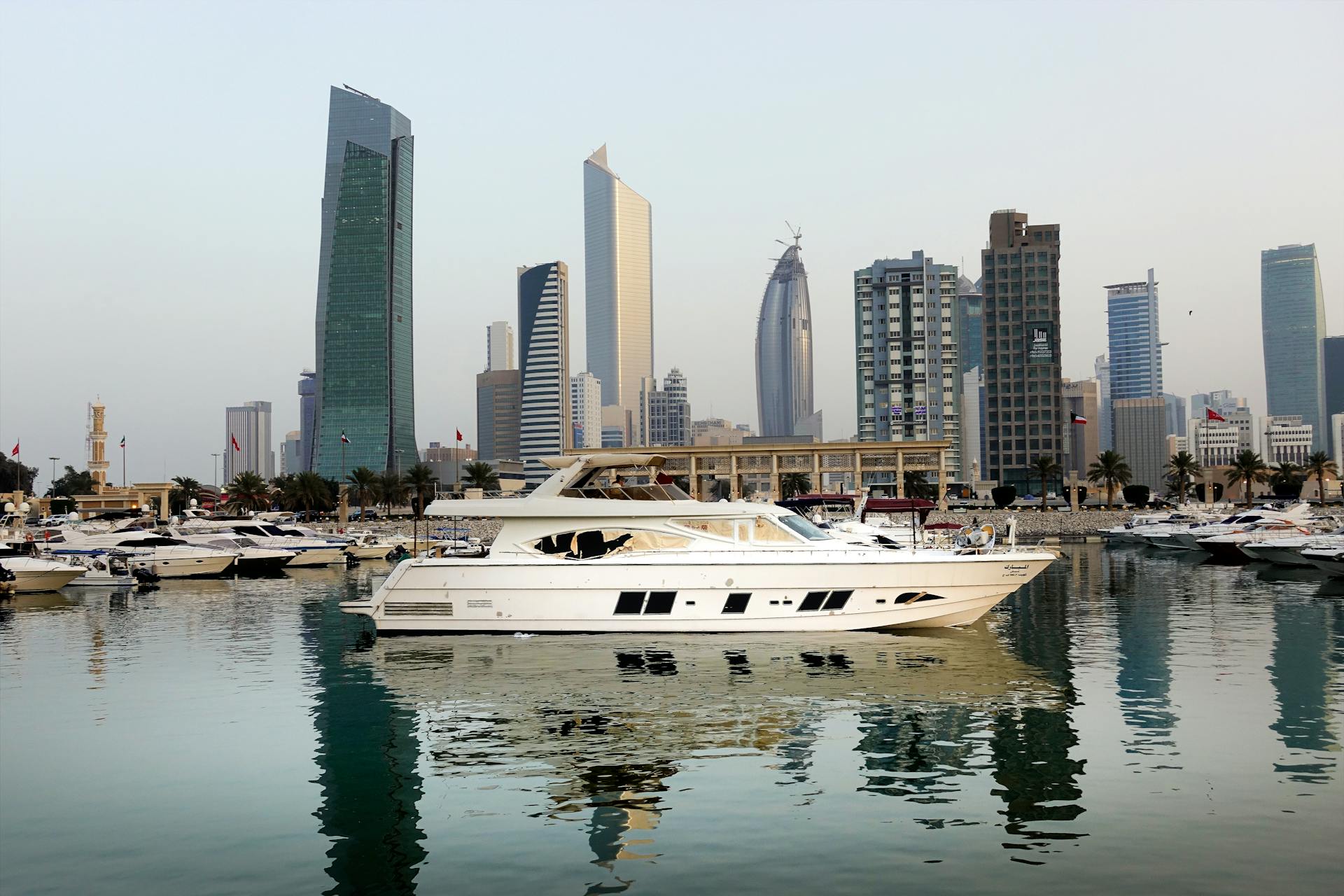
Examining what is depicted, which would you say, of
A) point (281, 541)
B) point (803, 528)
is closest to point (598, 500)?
point (803, 528)

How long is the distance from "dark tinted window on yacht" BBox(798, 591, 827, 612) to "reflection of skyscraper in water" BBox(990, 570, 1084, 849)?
4295 millimetres

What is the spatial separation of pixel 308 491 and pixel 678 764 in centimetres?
9486

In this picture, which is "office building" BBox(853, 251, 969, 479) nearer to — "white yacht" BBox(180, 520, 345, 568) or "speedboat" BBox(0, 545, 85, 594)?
"white yacht" BBox(180, 520, 345, 568)

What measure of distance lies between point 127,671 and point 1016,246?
590 feet

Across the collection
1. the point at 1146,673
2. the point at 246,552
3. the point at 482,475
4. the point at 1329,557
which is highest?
the point at 482,475

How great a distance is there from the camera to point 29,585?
3866 cm

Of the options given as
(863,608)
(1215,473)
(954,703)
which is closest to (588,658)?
(863,608)

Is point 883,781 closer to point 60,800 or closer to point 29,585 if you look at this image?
point 60,800

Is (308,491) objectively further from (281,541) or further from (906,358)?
(906,358)

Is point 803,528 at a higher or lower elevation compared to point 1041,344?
lower

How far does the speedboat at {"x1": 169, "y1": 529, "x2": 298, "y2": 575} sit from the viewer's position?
49250 millimetres

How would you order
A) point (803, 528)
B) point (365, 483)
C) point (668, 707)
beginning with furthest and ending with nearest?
point (365, 483)
point (803, 528)
point (668, 707)

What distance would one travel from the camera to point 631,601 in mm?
23375

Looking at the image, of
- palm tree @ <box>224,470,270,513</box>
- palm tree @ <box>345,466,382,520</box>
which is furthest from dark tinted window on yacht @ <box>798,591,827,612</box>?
palm tree @ <box>345,466,382,520</box>
